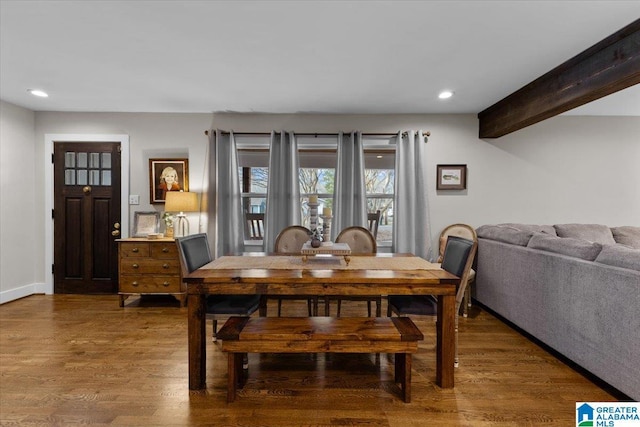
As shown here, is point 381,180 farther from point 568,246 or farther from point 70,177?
point 70,177

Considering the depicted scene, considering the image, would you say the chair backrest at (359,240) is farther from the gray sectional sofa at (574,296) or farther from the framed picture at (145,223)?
the framed picture at (145,223)

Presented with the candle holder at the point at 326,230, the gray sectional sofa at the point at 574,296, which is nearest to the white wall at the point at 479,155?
the gray sectional sofa at the point at 574,296

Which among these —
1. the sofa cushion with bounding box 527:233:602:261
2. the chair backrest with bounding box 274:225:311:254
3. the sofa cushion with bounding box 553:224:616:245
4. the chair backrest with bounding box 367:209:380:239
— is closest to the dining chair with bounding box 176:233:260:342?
the chair backrest with bounding box 274:225:311:254

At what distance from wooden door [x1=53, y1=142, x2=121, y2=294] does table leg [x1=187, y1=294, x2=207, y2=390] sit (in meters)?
2.80

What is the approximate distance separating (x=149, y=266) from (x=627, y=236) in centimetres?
567

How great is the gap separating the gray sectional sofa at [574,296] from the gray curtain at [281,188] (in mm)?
2345

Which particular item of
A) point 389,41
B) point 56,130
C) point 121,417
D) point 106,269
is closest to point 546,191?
point 389,41

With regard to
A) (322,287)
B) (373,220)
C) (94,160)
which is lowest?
(322,287)

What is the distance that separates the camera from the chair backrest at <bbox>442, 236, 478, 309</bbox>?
2.23 meters

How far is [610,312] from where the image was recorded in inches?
77.5

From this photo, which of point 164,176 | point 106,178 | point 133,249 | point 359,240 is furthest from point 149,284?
point 359,240

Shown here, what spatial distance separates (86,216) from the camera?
13.6ft

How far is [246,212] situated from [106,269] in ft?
6.40

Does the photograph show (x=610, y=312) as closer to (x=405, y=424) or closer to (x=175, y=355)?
(x=405, y=424)
